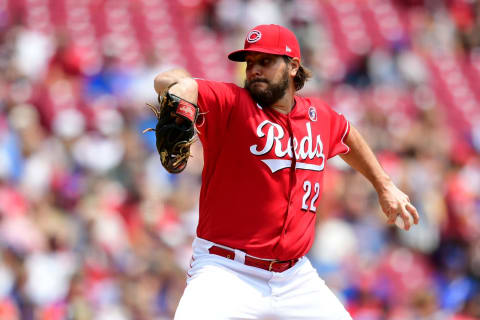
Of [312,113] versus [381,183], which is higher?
[312,113]

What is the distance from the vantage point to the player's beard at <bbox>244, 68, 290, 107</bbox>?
13.0ft

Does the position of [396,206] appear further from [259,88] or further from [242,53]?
[242,53]

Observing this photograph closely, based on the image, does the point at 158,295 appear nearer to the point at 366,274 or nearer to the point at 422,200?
the point at 366,274

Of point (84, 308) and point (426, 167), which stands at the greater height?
point (426, 167)

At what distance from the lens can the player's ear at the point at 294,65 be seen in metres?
4.10

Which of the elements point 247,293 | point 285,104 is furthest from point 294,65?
point 247,293

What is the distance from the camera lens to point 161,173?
836cm

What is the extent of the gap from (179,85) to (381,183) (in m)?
1.46

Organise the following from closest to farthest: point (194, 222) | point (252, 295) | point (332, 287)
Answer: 1. point (252, 295)
2. point (332, 287)
3. point (194, 222)

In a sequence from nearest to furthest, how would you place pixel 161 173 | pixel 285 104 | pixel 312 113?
pixel 285 104 < pixel 312 113 < pixel 161 173

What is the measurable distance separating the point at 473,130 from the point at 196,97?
26.2ft

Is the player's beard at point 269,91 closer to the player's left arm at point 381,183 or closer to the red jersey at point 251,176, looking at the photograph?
the red jersey at point 251,176

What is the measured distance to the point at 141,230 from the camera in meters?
7.67

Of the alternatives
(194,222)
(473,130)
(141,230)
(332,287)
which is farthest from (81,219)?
(473,130)
